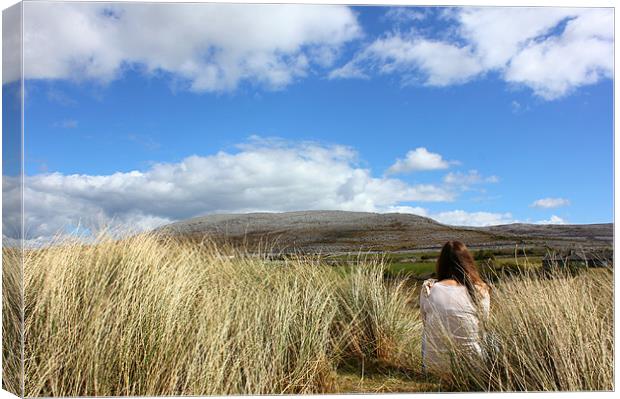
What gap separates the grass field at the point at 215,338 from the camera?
385cm

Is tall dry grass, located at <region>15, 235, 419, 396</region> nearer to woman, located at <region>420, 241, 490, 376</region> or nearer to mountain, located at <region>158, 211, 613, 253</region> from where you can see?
woman, located at <region>420, 241, 490, 376</region>

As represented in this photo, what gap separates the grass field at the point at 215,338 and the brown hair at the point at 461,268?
8.5 inches

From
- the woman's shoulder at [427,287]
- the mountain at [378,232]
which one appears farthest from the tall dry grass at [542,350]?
the mountain at [378,232]

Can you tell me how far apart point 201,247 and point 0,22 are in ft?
11.0

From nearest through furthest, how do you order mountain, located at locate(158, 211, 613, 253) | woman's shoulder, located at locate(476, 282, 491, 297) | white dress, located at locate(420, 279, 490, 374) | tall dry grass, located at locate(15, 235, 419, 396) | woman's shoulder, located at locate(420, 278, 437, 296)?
tall dry grass, located at locate(15, 235, 419, 396) → white dress, located at locate(420, 279, 490, 374) → woman's shoulder, located at locate(476, 282, 491, 297) → woman's shoulder, located at locate(420, 278, 437, 296) → mountain, located at locate(158, 211, 613, 253)

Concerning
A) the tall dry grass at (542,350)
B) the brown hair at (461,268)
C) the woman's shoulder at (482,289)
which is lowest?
the tall dry grass at (542,350)

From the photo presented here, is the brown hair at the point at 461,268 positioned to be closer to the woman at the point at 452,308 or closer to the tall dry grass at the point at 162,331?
the woman at the point at 452,308

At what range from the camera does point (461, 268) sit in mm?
4656

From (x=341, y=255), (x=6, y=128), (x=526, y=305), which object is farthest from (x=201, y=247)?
(x=526, y=305)

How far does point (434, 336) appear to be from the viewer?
461 centimetres

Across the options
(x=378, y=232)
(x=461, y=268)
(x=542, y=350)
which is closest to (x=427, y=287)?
(x=461, y=268)

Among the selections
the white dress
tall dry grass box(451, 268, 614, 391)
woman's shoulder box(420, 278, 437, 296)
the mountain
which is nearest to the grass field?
tall dry grass box(451, 268, 614, 391)

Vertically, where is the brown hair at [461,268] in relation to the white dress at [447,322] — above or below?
above

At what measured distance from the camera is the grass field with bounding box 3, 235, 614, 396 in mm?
3850
